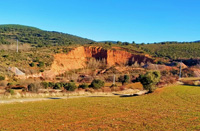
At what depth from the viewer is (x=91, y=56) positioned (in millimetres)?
62594

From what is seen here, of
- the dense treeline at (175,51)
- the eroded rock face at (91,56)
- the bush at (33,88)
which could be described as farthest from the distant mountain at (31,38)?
the bush at (33,88)

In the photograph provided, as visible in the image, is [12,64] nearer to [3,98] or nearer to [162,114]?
[3,98]

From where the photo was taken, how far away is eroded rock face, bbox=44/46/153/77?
5371 centimetres

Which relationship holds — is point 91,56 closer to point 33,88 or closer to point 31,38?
point 31,38

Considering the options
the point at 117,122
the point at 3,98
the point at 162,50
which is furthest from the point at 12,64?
the point at 162,50

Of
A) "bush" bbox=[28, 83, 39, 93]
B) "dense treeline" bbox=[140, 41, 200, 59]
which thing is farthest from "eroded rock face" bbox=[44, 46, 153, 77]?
"bush" bbox=[28, 83, 39, 93]

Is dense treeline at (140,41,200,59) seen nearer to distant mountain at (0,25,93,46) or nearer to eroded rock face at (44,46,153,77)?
eroded rock face at (44,46,153,77)

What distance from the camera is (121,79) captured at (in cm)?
3841

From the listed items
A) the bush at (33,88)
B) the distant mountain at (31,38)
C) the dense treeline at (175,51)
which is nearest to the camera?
the bush at (33,88)

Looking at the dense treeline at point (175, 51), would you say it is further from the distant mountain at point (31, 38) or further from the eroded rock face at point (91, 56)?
the distant mountain at point (31, 38)

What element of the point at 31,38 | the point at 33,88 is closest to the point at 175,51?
the point at 33,88

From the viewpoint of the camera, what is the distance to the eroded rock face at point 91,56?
176ft

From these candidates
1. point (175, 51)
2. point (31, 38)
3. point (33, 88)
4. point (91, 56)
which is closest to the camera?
point (33, 88)

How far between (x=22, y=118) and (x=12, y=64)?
1213 inches
